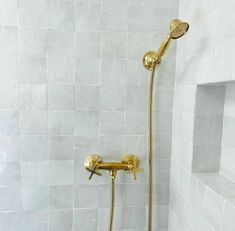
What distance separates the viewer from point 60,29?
1.12m

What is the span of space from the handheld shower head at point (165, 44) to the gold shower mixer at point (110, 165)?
502mm

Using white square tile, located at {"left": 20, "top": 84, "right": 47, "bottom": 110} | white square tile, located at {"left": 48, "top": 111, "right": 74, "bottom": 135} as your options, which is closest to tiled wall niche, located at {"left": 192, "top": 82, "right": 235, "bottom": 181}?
white square tile, located at {"left": 48, "top": 111, "right": 74, "bottom": 135}

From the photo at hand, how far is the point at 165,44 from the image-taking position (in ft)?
3.32

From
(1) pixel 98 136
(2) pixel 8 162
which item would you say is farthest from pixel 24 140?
(1) pixel 98 136

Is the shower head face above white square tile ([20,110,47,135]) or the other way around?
above

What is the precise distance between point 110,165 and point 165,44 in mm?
641

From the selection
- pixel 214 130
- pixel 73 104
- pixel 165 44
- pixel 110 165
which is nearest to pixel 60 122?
pixel 73 104

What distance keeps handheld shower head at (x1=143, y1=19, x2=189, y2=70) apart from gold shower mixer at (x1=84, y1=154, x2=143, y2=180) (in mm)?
502

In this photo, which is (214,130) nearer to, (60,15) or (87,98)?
(87,98)

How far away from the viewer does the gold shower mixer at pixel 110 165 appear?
1.14m

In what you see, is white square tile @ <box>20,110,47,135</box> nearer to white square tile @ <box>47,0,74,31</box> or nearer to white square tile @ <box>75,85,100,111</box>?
white square tile @ <box>75,85,100,111</box>

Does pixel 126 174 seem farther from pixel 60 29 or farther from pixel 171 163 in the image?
pixel 60 29

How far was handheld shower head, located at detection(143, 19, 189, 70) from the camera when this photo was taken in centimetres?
92

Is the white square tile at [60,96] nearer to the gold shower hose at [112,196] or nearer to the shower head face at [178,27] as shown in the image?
the gold shower hose at [112,196]
